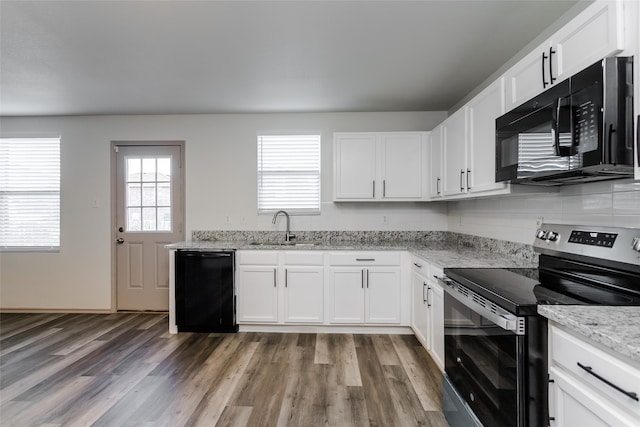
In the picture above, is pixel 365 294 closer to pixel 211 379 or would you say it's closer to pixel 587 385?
pixel 211 379

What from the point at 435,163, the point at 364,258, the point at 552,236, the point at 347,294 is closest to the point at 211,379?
the point at 347,294

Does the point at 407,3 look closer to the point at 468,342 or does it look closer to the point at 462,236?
the point at 468,342

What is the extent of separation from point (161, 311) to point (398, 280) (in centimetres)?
299

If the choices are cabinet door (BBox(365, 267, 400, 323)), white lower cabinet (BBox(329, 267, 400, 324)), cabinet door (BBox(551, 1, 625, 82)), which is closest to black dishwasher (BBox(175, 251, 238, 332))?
white lower cabinet (BBox(329, 267, 400, 324))

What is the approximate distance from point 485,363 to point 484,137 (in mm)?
1531

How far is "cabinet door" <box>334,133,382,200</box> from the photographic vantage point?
3520 millimetres

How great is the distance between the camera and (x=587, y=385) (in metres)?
0.99

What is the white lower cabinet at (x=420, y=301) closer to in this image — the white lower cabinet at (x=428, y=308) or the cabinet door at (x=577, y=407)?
the white lower cabinet at (x=428, y=308)

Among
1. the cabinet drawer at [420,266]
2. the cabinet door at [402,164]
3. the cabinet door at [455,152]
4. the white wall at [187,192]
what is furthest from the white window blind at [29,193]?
the cabinet door at [455,152]

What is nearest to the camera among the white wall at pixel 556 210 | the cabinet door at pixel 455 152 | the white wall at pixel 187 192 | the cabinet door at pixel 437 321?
the white wall at pixel 556 210

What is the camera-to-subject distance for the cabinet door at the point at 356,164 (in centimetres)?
→ 352

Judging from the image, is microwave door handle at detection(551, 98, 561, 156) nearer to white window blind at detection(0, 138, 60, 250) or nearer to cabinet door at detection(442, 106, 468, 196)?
cabinet door at detection(442, 106, 468, 196)

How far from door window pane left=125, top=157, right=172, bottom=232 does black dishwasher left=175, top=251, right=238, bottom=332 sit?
985 millimetres

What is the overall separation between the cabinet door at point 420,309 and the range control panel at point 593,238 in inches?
48.8
